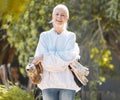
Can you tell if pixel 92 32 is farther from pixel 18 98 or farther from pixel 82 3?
pixel 18 98

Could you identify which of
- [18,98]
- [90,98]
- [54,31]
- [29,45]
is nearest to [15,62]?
[29,45]

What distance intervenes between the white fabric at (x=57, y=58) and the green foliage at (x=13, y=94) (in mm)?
1623

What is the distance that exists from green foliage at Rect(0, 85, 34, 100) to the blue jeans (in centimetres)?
152

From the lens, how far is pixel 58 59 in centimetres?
570

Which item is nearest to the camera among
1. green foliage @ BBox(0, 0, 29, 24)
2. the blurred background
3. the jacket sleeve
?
green foliage @ BBox(0, 0, 29, 24)

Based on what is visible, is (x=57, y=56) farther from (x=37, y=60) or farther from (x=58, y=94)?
(x=58, y=94)

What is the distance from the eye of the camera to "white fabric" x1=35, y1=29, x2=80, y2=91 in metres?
5.71

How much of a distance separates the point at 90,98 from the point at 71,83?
14.1ft

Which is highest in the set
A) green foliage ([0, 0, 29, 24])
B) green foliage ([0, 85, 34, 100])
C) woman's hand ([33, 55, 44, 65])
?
green foliage ([0, 0, 29, 24])

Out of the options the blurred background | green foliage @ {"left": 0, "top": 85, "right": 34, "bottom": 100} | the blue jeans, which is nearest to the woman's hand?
the blue jeans

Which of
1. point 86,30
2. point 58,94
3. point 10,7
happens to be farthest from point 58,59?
point 86,30

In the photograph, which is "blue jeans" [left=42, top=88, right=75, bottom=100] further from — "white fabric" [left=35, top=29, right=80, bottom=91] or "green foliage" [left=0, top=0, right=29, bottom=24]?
"green foliage" [left=0, top=0, right=29, bottom=24]

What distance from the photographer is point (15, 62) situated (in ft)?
52.2

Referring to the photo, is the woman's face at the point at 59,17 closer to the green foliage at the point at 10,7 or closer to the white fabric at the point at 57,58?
the white fabric at the point at 57,58
